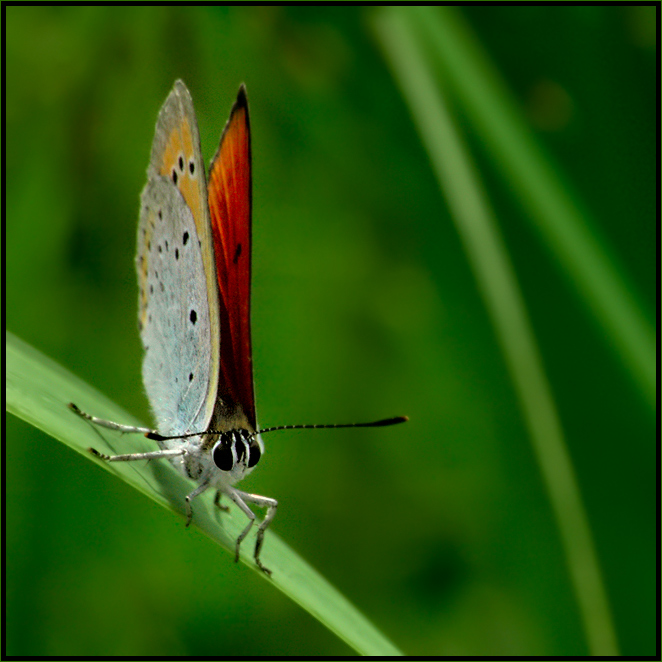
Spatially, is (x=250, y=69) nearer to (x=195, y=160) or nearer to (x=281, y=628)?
(x=195, y=160)

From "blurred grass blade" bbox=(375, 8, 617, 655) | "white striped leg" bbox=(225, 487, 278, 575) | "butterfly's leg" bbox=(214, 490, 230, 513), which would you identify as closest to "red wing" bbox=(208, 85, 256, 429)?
"white striped leg" bbox=(225, 487, 278, 575)

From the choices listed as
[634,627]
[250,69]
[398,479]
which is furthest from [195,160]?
[634,627]

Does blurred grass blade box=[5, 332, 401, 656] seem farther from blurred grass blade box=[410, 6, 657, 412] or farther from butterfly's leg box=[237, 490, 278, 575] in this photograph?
blurred grass blade box=[410, 6, 657, 412]

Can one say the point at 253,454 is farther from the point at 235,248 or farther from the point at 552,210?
the point at 552,210

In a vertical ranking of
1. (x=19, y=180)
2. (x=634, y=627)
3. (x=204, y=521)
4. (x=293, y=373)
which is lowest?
(x=634, y=627)

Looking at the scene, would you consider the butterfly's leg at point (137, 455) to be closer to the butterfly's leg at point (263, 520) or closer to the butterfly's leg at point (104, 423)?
the butterfly's leg at point (104, 423)

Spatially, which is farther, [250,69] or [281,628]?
[250,69]
